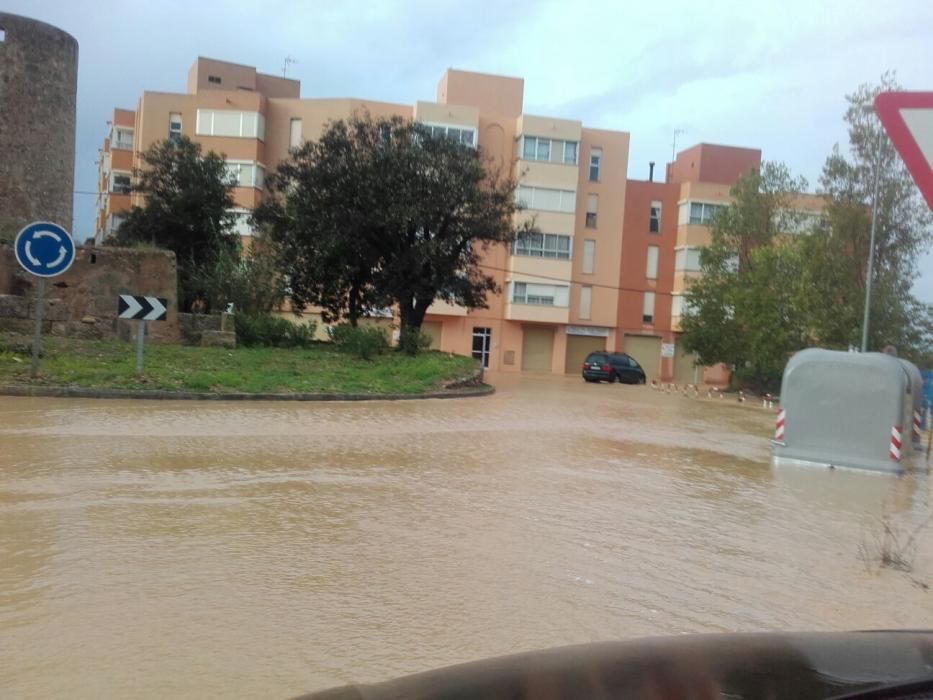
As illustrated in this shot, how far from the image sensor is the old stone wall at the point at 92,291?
2080 cm

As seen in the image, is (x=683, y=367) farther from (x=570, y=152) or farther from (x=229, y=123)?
(x=229, y=123)

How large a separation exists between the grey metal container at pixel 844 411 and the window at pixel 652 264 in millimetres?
38250

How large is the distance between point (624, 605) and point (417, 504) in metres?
2.87

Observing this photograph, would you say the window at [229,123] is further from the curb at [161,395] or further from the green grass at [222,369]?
the curb at [161,395]

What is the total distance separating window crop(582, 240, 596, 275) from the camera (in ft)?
161

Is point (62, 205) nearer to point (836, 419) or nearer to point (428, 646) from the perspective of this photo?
point (836, 419)

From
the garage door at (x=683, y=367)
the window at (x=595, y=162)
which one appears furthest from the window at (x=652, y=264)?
the window at (x=595, y=162)

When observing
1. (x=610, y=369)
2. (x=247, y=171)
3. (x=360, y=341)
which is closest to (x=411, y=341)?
(x=360, y=341)

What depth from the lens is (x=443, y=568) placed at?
554cm

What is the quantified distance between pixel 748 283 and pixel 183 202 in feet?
83.4

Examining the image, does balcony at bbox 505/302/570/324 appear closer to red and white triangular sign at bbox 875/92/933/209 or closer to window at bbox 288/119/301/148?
window at bbox 288/119/301/148

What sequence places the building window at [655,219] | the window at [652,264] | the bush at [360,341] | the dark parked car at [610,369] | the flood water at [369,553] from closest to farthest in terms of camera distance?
the flood water at [369,553]
the bush at [360,341]
the dark parked car at [610,369]
the window at [652,264]
the building window at [655,219]

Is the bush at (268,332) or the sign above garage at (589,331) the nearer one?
the bush at (268,332)

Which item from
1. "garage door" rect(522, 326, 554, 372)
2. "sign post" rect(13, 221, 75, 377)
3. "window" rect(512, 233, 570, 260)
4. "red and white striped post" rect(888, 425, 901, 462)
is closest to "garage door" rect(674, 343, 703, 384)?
"garage door" rect(522, 326, 554, 372)
